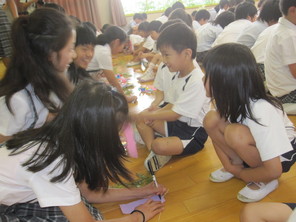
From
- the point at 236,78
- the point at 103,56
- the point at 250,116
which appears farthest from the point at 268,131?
the point at 103,56

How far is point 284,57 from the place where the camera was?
176cm

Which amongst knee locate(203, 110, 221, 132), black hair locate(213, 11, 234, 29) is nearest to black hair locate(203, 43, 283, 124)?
knee locate(203, 110, 221, 132)

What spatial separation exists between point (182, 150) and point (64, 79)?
709mm

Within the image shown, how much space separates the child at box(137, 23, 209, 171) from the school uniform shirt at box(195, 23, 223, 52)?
191cm

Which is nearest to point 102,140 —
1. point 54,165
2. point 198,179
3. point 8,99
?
point 54,165

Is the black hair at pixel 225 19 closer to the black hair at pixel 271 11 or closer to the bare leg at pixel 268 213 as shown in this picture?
the black hair at pixel 271 11

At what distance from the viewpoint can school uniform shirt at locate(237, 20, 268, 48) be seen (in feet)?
7.93

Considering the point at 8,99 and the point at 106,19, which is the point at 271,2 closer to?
the point at 8,99

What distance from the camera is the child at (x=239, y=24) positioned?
280cm

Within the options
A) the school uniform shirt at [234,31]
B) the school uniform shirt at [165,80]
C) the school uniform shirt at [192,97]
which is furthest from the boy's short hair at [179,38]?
the school uniform shirt at [234,31]

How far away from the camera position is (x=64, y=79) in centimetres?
129

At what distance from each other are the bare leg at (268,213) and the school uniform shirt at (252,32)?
75.6 inches

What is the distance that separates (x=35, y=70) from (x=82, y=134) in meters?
0.52

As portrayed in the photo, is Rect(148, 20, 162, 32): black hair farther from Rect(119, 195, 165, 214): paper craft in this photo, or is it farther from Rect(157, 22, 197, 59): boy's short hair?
Rect(119, 195, 165, 214): paper craft
